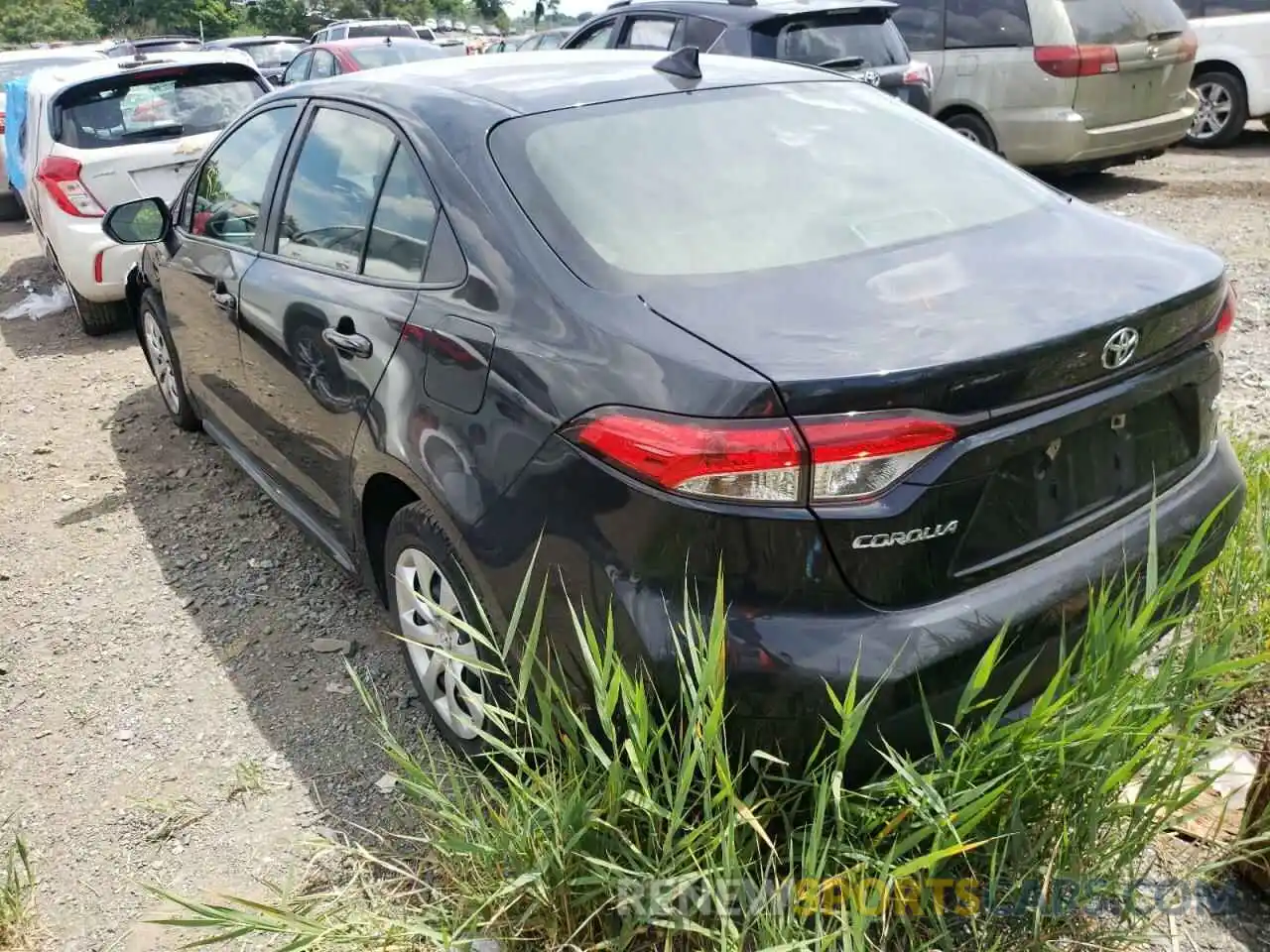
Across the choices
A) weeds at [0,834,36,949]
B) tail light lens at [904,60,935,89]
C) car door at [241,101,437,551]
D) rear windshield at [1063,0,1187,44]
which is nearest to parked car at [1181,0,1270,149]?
rear windshield at [1063,0,1187,44]

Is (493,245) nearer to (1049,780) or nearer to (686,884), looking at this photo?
(686,884)

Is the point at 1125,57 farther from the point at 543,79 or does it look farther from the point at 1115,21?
the point at 543,79

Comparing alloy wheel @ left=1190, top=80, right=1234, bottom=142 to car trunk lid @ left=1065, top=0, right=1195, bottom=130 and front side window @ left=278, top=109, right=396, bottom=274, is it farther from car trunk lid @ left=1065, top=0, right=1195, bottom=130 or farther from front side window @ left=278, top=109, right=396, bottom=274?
front side window @ left=278, top=109, right=396, bottom=274

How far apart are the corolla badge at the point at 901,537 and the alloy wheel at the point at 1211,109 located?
972 centimetres

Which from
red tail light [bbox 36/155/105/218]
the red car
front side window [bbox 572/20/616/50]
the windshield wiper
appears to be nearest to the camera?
red tail light [bbox 36/155/105/218]

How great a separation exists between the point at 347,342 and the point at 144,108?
4.94 meters

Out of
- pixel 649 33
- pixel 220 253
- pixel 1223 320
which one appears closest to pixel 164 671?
pixel 220 253

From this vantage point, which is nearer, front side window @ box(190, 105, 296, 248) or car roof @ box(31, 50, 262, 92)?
front side window @ box(190, 105, 296, 248)

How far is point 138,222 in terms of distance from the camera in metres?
4.31

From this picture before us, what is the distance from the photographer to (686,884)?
6.41ft

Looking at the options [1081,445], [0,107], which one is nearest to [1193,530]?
[1081,445]

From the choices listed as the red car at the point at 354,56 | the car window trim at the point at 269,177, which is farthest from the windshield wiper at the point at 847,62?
the red car at the point at 354,56

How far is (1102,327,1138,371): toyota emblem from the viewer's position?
2123 mm

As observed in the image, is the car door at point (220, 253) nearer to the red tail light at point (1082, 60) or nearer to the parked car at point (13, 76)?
the parked car at point (13, 76)
